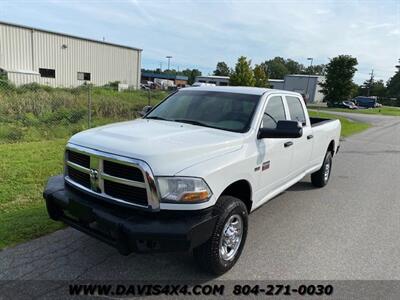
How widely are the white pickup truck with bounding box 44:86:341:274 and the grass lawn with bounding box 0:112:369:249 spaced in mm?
766

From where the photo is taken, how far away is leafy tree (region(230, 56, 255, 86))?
2762 centimetres

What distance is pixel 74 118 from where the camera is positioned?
12.6 m

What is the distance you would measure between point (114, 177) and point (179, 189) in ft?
2.01

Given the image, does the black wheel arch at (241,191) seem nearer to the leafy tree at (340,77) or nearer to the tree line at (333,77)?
the tree line at (333,77)

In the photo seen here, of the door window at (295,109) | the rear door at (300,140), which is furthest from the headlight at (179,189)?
the door window at (295,109)

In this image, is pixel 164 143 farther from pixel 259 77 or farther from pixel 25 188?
pixel 259 77

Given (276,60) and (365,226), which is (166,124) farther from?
(276,60)

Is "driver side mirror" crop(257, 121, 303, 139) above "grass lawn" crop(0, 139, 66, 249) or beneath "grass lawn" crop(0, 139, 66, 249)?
above

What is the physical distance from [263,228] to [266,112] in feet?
5.14

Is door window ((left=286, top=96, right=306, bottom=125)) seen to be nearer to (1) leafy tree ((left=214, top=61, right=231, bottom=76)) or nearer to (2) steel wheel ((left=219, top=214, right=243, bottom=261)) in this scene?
(2) steel wheel ((left=219, top=214, right=243, bottom=261))

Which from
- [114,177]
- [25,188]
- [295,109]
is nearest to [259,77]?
[295,109]

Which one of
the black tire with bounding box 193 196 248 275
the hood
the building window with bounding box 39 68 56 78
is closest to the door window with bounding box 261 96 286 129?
the hood

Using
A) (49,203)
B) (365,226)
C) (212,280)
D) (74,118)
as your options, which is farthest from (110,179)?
(74,118)

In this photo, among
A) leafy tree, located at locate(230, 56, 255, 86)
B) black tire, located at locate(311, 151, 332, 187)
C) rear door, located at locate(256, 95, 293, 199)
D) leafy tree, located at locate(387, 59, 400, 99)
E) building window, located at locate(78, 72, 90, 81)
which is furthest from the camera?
leafy tree, located at locate(387, 59, 400, 99)
